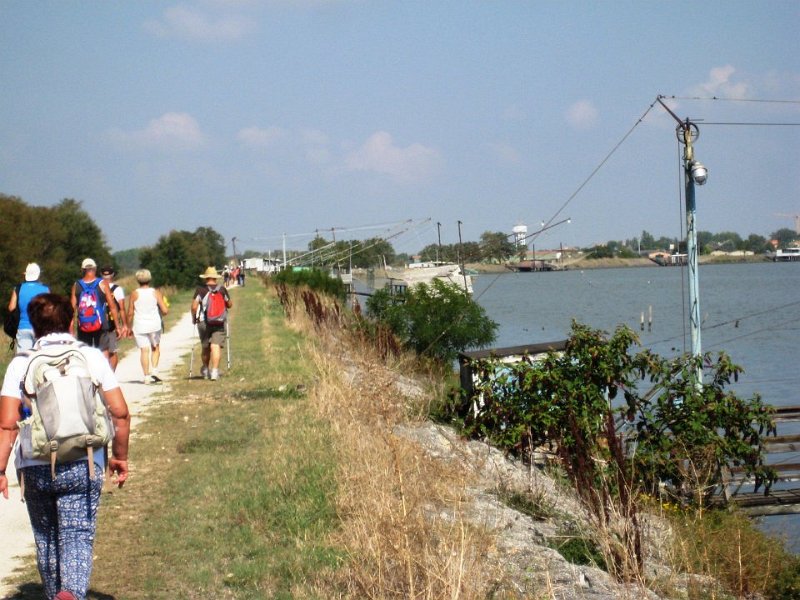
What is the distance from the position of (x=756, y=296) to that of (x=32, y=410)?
76818mm

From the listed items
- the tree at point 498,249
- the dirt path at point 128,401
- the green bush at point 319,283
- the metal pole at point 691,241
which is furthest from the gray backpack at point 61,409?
the green bush at point 319,283

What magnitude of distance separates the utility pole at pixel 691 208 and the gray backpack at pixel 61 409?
40.7 ft

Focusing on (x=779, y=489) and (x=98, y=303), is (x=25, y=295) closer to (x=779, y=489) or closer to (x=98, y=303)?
(x=98, y=303)

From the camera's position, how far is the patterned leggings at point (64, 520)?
5.39 metres

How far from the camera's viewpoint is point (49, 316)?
18.3 feet

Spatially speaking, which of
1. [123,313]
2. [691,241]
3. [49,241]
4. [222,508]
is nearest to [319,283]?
[49,241]

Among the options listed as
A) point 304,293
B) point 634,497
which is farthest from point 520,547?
point 304,293

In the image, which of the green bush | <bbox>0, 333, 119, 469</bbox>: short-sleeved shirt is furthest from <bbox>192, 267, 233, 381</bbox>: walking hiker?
Answer: the green bush

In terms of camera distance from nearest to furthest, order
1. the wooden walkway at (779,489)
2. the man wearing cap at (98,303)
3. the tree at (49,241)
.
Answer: the man wearing cap at (98,303) → the wooden walkway at (779,489) → the tree at (49,241)

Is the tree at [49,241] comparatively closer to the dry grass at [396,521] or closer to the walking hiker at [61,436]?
the dry grass at [396,521]

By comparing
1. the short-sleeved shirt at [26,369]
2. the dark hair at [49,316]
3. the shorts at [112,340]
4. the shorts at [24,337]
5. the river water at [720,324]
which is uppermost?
the dark hair at [49,316]

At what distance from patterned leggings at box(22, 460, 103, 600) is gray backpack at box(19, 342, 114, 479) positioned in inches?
4.9

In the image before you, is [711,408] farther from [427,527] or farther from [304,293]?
[304,293]

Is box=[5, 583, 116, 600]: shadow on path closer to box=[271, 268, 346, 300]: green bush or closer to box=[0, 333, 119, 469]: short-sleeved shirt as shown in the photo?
box=[0, 333, 119, 469]: short-sleeved shirt
